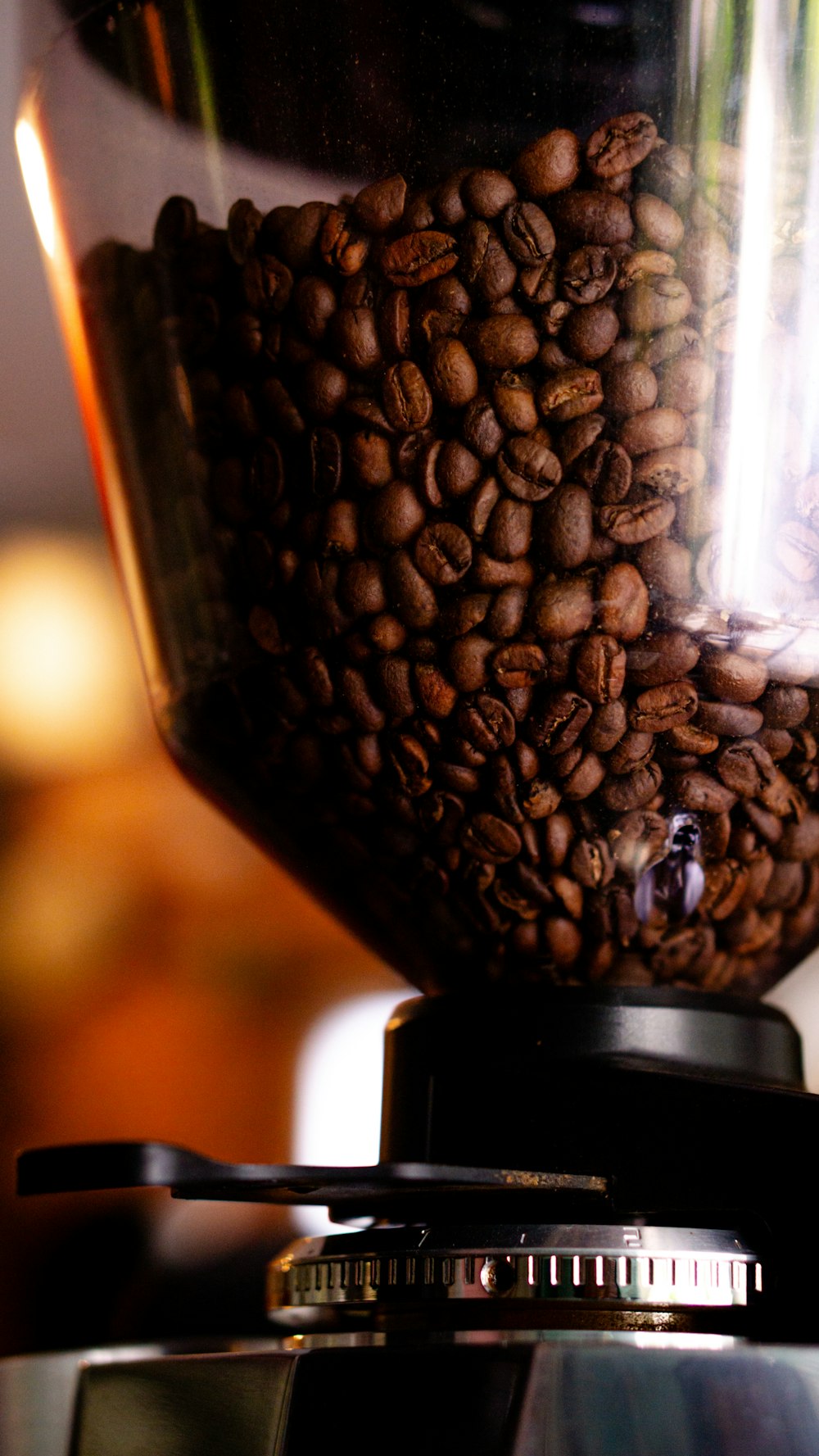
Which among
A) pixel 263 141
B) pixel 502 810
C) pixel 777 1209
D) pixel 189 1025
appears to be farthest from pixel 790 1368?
pixel 189 1025

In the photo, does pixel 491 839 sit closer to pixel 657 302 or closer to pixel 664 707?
pixel 664 707

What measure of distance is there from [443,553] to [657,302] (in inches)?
3.8

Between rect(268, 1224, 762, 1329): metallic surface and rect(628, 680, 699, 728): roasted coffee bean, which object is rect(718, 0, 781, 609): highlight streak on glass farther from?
rect(268, 1224, 762, 1329): metallic surface

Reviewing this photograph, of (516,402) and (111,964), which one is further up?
(516,402)

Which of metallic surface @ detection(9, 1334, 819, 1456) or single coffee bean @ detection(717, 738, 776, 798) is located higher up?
single coffee bean @ detection(717, 738, 776, 798)

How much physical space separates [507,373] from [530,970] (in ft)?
0.64

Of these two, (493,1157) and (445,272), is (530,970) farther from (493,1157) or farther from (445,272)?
(445,272)

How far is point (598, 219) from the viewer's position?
15.8 inches

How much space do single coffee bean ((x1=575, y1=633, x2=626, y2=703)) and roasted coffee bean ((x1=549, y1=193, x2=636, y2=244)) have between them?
115 millimetres

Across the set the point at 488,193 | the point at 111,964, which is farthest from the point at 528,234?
the point at 111,964

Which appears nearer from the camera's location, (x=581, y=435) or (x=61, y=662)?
(x=581, y=435)

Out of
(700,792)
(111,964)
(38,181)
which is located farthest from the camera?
(111,964)

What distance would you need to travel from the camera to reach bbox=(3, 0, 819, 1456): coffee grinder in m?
0.40

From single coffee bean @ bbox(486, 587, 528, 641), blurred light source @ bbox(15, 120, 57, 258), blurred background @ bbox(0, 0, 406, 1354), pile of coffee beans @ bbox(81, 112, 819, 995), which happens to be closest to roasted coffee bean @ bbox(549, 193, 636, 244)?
pile of coffee beans @ bbox(81, 112, 819, 995)
